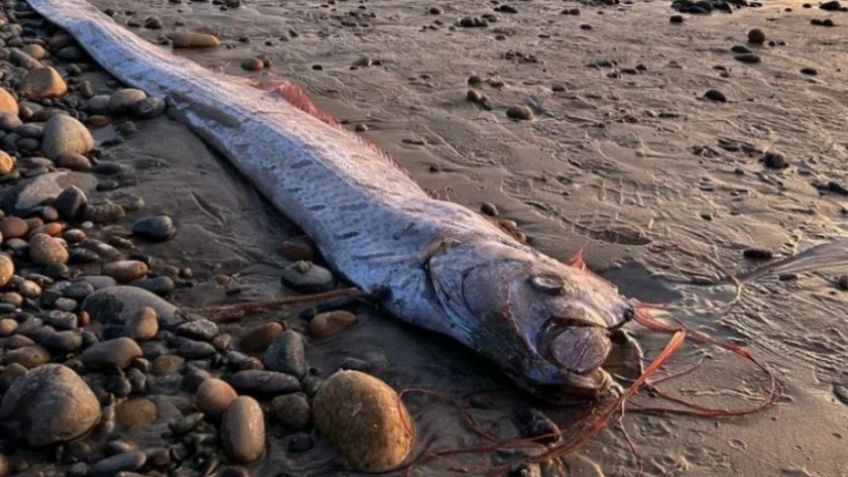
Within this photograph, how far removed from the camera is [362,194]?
5.91m

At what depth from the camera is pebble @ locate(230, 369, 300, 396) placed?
14.0 ft

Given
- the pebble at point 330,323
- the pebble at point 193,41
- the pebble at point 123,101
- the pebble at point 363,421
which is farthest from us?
the pebble at point 193,41

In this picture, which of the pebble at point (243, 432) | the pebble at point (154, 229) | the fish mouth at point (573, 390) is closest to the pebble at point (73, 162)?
the pebble at point (154, 229)

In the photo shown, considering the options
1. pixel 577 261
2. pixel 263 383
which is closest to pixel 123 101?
pixel 263 383

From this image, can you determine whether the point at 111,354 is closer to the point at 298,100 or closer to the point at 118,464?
the point at 118,464

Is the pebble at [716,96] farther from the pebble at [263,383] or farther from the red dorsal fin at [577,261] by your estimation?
the pebble at [263,383]

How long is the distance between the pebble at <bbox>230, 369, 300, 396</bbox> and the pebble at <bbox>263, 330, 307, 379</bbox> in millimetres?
109

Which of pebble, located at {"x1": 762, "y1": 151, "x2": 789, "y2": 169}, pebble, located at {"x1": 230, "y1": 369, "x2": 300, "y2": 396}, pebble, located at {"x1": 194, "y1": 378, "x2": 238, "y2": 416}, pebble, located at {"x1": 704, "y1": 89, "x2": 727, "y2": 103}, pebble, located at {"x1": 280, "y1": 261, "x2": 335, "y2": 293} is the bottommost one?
pebble, located at {"x1": 704, "y1": 89, "x2": 727, "y2": 103}

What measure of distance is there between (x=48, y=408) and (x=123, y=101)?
174 inches

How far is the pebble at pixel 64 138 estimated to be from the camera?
6.66 metres

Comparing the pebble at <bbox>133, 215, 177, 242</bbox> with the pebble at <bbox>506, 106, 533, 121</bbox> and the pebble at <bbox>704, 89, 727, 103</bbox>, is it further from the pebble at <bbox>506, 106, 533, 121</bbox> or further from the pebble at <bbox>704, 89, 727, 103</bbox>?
the pebble at <bbox>704, 89, 727, 103</bbox>

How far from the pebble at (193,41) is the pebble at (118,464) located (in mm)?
7107

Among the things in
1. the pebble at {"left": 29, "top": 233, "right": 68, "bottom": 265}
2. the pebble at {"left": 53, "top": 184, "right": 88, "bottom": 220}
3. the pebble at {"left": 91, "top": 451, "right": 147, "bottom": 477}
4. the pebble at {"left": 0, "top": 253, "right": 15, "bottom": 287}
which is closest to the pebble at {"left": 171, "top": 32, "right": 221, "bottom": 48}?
the pebble at {"left": 53, "top": 184, "right": 88, "bottom": 220}

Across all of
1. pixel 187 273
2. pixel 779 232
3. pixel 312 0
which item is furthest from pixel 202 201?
pixel 312 0
